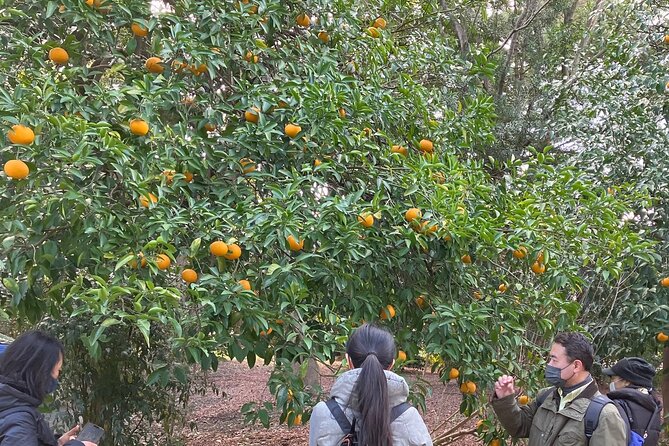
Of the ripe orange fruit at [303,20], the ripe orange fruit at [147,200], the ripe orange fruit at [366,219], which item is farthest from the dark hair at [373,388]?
the ripe orange fruit at [303,20]

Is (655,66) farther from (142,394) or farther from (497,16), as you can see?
(142,394)

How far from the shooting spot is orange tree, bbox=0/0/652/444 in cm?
253

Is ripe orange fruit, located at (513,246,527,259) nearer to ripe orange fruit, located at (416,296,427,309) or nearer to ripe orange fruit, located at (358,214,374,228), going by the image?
ripe orange fruit, located at (416,296,427,309)

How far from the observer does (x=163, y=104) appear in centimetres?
292

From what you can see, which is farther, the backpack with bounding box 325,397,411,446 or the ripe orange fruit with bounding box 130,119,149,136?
the ripe orange fruit with bounding box 130,119,149,136

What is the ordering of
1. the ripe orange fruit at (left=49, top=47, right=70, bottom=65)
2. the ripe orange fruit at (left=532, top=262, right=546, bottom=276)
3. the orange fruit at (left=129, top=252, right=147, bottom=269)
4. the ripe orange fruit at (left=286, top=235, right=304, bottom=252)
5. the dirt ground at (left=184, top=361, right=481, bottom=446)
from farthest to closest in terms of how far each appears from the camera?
the dirt ground at (left=184, top=361, right=481, bottom=446)
the ripe orange fruit at (left=532, top=262, right=546, bottom=276)
the ripe orange fruit at (left=49, top=47, right=70, bottom=65)
the ripe orange fruit at (left=286, top=235, right=304, bottom=252)
the orange fruit at (left=129, top=252, right=147, bottom=269)

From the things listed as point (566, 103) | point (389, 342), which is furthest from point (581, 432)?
point (566, 103)

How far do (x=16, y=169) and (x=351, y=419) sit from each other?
147 cm

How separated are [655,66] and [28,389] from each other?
4.68 metres

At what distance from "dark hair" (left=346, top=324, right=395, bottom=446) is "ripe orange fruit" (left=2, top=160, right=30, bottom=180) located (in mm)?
1358

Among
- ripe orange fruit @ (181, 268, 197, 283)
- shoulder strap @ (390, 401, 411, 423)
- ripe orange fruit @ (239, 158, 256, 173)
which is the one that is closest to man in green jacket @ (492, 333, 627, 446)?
shoulder strap @ (390, 401, 411, 423)

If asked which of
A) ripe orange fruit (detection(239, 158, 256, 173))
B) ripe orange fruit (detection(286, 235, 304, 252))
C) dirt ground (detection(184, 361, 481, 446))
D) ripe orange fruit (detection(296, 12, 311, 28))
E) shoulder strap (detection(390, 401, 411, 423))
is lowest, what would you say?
dirt ground (detection(184, 361, 481, 446))

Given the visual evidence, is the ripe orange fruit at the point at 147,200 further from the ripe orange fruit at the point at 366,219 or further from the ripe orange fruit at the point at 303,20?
the ripe orange fruit at the point at 303,20

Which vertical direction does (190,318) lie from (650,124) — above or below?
below
